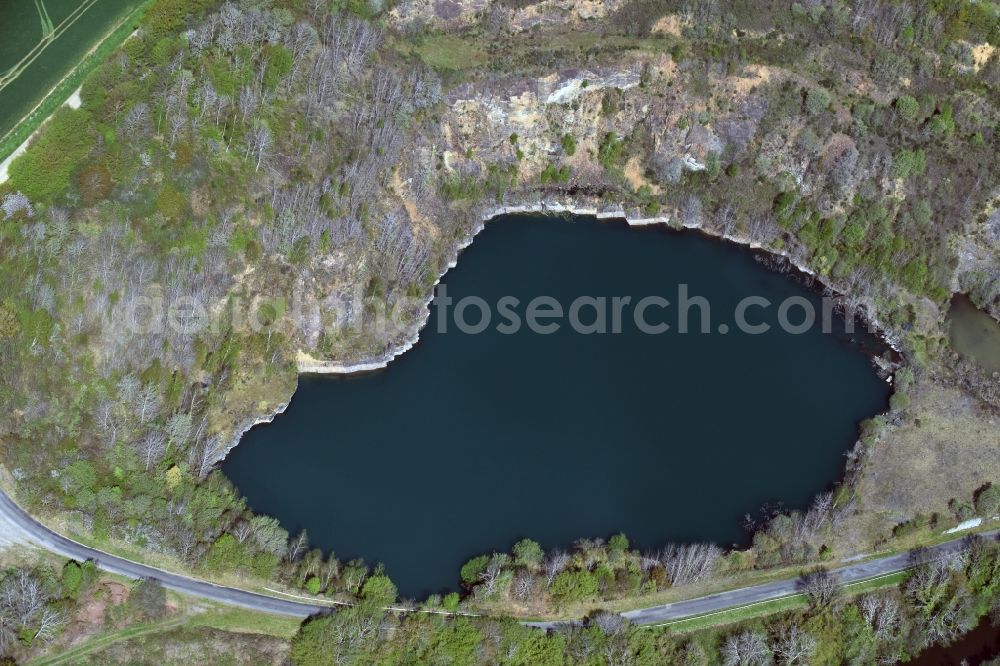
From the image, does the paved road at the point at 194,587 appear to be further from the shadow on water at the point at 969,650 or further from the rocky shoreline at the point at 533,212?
the rocky shoreline at the point at 533,212

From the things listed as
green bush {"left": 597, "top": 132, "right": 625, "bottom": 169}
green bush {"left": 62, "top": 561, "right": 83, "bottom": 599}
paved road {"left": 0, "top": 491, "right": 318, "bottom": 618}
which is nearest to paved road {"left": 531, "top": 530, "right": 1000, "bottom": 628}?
paved road {"left": 0, "top": 491, "right": 318, "bottom": 618}

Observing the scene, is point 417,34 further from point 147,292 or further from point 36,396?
point 36,396

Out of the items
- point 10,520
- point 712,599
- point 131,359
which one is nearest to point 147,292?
point 131,359

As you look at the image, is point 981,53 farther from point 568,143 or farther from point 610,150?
point 568,143

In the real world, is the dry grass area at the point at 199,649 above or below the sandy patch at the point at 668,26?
below

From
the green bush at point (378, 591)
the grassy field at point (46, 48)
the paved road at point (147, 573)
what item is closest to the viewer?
→ the paved road at point (147, 573)

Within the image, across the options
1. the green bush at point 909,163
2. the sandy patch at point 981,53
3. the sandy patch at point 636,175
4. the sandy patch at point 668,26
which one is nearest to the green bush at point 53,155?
the sandy patch at point 636,175

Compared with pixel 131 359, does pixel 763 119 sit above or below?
above
